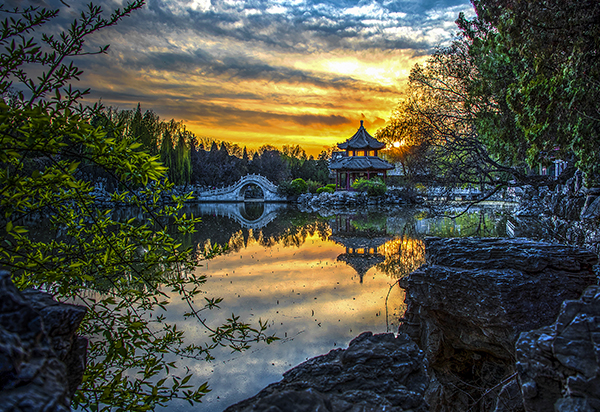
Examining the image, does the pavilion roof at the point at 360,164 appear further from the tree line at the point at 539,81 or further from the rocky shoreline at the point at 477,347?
the rocky shoreline at the point at 477,347

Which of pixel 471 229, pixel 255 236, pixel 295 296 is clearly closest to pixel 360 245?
pixel 255 236

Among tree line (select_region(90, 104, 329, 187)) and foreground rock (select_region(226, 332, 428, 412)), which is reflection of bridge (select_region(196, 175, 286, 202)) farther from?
foreground rock (select_region(226, 332, 428, 412))

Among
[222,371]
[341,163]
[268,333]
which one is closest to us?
[222,371]

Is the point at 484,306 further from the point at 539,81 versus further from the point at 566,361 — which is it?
the point at 539,81

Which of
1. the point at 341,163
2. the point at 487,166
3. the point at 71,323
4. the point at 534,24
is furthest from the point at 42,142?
the point at 341,163

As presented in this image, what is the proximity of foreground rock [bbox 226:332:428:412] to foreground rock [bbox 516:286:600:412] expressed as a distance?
53 centimetres

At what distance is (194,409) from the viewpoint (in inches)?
130

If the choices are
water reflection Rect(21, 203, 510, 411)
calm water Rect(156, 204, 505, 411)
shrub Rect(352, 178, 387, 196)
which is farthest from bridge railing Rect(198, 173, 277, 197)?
calm water Rect(156, 204, 505, 411)

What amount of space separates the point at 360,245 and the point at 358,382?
9.69 metres

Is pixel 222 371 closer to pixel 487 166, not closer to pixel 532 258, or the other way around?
pixel 532 258

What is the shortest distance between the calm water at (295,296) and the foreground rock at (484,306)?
1522mm

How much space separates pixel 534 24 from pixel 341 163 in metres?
30.4

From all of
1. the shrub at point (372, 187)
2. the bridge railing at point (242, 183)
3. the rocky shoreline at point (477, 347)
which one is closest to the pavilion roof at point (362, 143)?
the shrub at point (372, 187)

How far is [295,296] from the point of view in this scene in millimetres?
6457
